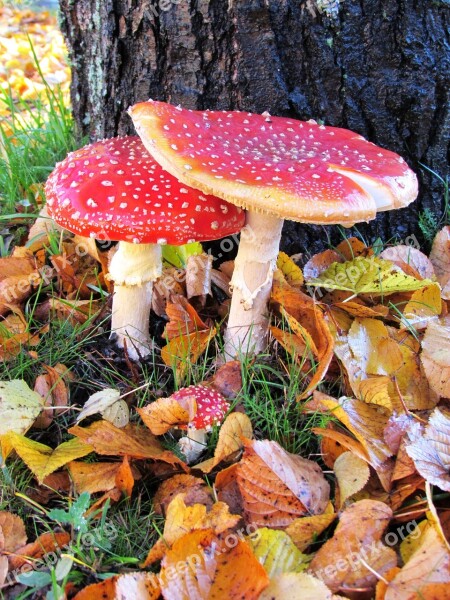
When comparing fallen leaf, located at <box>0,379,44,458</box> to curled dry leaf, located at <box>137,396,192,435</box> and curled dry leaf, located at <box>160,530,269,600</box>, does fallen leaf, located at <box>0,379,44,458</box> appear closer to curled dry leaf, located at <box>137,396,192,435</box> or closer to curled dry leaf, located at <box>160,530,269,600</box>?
curled dry leaf, located at <box>137,396,192,435</box>

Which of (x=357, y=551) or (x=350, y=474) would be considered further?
(x=350, y=474)

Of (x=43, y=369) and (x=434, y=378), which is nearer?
(x=434, y=378)

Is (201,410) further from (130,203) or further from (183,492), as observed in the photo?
(130,203)

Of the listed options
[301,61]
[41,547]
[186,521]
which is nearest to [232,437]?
[186,521]

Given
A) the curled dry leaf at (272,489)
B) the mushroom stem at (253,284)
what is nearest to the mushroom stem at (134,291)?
the mushroom stem at (253,284)

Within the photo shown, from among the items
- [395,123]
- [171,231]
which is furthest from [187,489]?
[395,123]

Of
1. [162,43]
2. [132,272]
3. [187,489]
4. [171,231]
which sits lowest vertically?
[187,489]

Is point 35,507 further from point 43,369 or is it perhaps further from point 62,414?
point 43,369

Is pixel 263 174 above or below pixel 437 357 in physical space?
above
